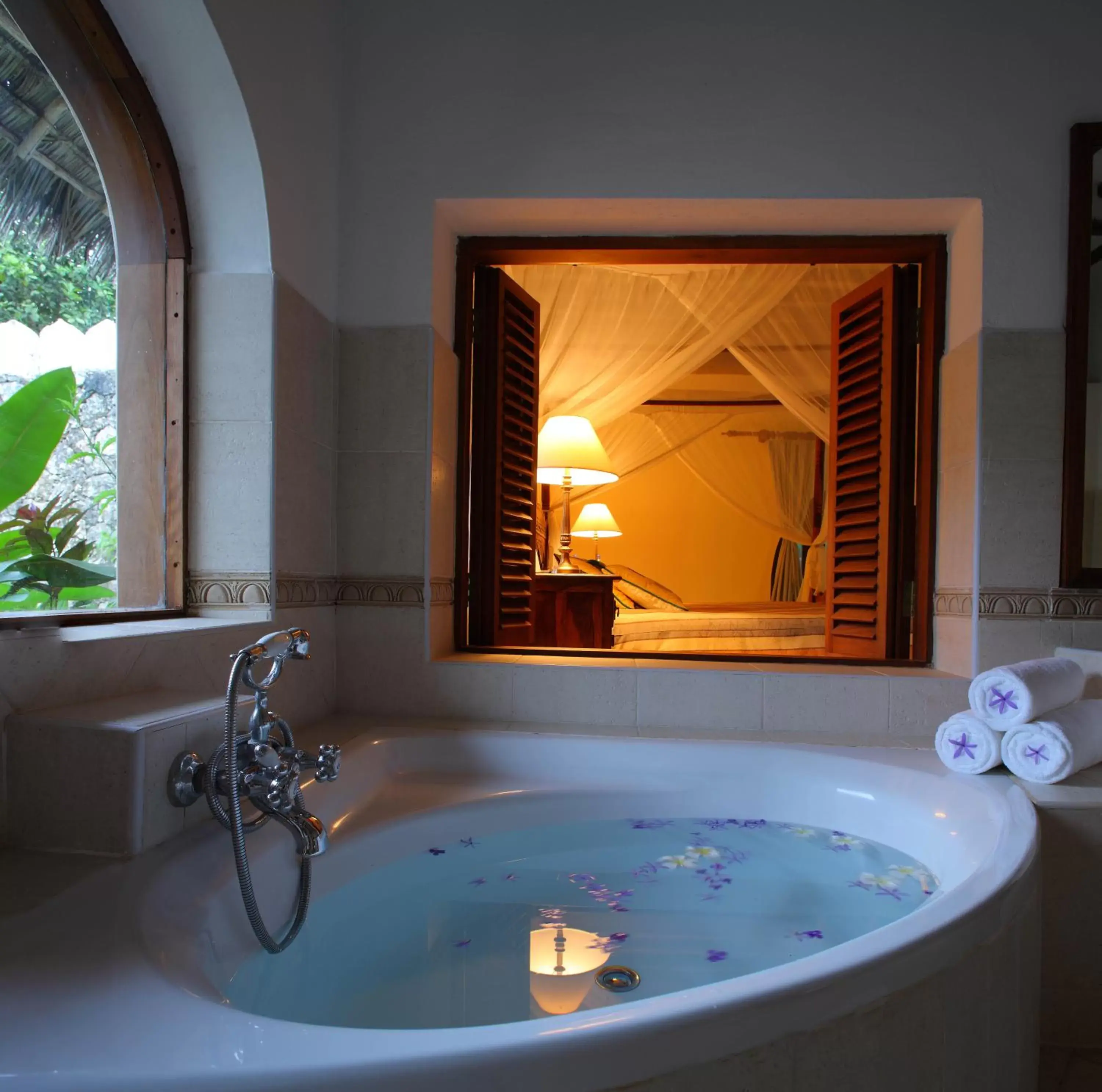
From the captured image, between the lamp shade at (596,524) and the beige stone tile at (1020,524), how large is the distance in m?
3.49

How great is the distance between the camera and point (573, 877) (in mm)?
1569

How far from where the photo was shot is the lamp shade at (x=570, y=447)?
3.65 meters

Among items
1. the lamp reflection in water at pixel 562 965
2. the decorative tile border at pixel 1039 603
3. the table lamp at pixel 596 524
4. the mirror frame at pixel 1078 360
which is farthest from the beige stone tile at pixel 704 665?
the table lamp at pixel 596 524

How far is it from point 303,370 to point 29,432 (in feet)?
2.35

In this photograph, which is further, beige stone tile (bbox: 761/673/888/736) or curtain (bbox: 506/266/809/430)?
curtain (bbox: 506/266/809/430)

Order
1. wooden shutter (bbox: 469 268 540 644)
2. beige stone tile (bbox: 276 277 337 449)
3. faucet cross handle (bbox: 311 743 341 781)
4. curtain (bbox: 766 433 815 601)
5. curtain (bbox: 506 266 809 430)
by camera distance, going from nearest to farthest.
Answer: faucet cross handle (bbox: 311 743 341 781)
beige stone tile (bbox: 276 277 337 449)
wooden shutter (bbox: 469 268 540 644)
curtain (bbox: 506 266 809 430)
curtain (bbox: 766 433 815 601)

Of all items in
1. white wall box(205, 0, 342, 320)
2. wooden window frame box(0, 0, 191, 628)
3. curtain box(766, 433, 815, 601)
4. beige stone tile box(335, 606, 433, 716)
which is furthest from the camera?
curtain box(766, 433, 815, 601)

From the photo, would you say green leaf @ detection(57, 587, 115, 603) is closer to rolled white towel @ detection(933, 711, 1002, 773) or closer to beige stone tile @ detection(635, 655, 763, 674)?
beige stone tile @ detection(635, 655, 763, 674)

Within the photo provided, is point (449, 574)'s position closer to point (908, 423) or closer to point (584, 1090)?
point (908, 423)

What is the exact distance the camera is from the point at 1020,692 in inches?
66.9

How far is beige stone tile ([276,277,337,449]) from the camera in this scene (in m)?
1.93

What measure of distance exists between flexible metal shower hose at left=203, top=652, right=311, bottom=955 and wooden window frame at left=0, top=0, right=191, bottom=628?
0.55 meters

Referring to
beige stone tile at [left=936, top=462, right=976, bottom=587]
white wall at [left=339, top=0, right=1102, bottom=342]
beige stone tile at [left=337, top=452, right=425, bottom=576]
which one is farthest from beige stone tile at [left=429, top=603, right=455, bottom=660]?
beige stone tile at [left=936, top=462, right=976, bottom=587]

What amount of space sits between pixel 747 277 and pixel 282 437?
5.77 feet
